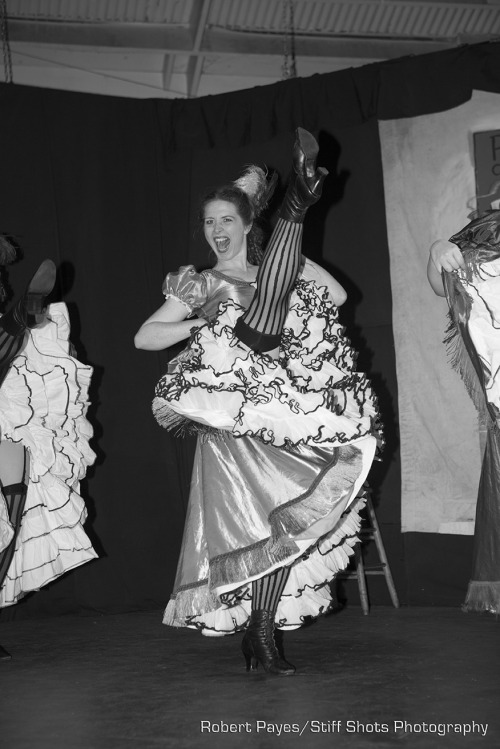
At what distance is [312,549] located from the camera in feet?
8.48

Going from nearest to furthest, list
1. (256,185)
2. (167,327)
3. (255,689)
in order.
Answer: (255,689) < (167,327) < (256,185)

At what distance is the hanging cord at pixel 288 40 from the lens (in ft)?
15.0

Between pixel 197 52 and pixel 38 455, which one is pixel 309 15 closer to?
pixel 197 52

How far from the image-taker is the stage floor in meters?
1.87

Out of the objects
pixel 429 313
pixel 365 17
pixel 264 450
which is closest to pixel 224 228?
pixel 264 450

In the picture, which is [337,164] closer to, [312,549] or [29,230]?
[29,230]

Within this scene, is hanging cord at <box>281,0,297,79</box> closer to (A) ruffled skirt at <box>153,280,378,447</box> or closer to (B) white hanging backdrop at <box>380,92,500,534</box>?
(B) white hanging backdrop at <box>380,92,500,534</box>

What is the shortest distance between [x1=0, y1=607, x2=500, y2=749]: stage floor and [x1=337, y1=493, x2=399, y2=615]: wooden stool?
30 centimetres

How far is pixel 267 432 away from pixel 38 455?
40.7 inches

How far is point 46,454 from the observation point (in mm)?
3055

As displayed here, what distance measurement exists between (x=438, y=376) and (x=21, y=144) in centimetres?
220

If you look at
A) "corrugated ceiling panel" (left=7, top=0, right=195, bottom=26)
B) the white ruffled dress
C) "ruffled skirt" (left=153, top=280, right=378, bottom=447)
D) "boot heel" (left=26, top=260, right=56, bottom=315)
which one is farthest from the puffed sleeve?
"corrugated ceiling panel" (left=7, top=0, right=195, bottom=26)

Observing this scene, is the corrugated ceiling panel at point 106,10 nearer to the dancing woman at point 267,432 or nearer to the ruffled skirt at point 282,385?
the dancing woman at point 267,432

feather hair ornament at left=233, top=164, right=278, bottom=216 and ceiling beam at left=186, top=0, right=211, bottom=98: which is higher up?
ceiling beam at left=186, top=0, right=211, bottom=98
